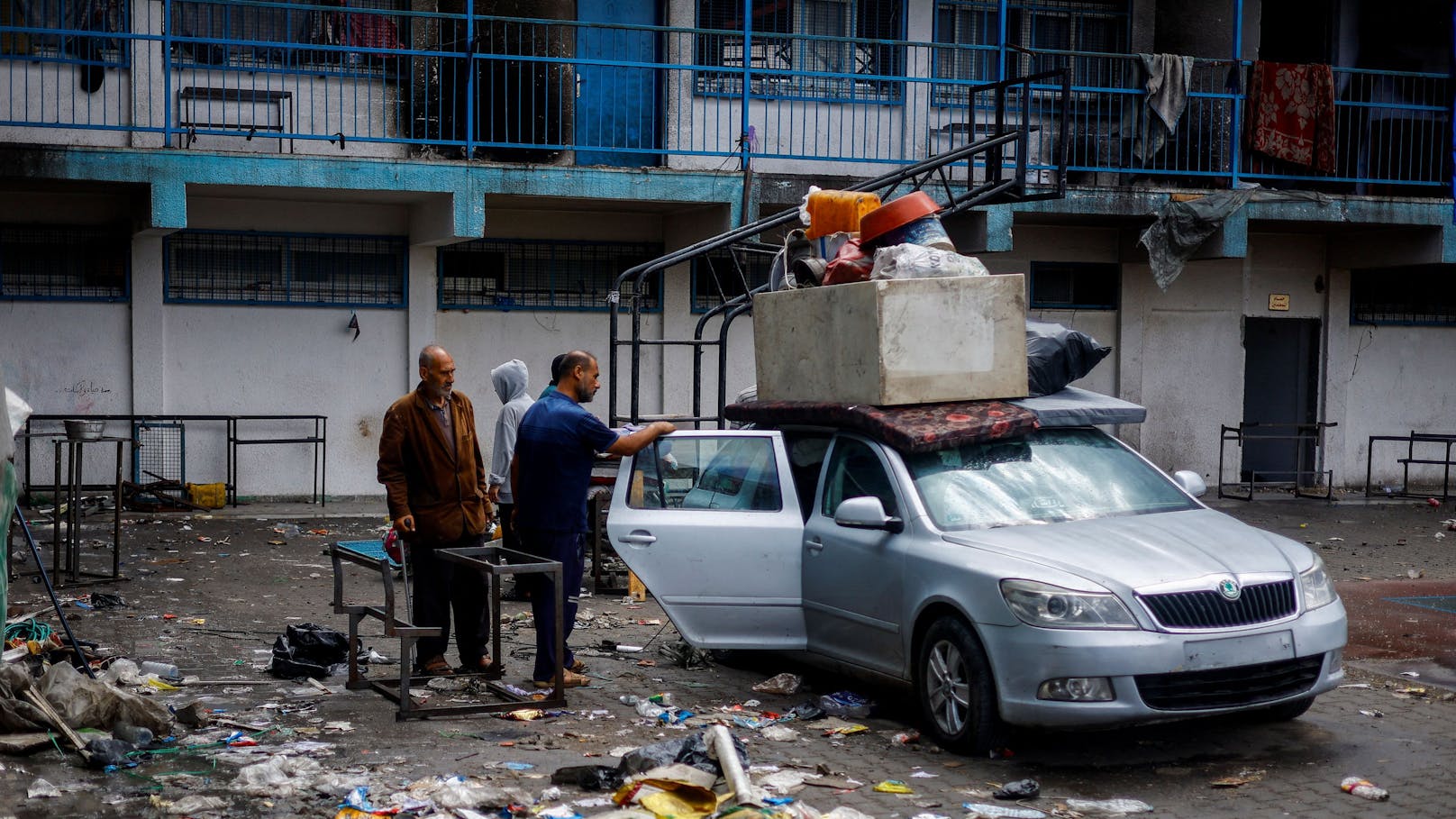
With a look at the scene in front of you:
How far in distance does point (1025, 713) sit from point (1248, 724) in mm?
1478

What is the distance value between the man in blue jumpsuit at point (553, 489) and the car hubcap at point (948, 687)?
6.38 feet

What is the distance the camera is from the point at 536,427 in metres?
7.69

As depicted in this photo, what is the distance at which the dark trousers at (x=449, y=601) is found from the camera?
7883 mm

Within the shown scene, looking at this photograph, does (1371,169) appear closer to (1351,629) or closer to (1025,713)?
(1351,629)

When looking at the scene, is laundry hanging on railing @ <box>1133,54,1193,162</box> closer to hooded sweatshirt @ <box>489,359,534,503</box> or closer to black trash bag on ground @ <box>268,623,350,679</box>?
hooded sweatshirt @ <box>489,359,534,503</box>

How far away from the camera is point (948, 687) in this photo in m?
6.41

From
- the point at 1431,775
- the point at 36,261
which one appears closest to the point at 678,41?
the point at 36,261

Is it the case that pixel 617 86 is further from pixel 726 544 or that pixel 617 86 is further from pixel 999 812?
pixel 999 812

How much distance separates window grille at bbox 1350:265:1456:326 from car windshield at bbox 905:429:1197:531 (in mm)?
13061

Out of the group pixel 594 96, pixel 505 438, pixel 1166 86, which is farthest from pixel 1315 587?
pixel 594 96

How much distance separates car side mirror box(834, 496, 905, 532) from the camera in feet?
22.2

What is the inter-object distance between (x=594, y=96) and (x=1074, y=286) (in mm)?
6434

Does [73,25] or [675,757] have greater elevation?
[73,25]

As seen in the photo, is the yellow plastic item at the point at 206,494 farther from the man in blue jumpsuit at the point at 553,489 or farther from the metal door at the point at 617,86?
the man in blue jumpsuit at the point at 553,489
